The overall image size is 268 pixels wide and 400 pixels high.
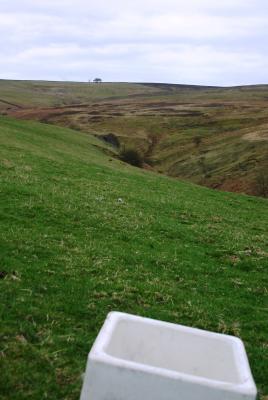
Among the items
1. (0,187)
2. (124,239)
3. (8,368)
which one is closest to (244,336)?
(8,368)

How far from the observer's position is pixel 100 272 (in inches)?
488

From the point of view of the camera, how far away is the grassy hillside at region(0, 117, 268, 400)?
8.20 metres

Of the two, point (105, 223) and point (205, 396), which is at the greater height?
point (205, 396)

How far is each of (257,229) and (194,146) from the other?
207 feet

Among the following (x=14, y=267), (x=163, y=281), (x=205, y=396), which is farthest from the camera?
(x=163, y=281)

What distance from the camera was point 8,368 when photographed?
7406 mm

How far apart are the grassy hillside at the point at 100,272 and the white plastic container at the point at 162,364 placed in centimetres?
168

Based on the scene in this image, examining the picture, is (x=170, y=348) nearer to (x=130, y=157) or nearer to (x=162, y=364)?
(x=162, y=364)

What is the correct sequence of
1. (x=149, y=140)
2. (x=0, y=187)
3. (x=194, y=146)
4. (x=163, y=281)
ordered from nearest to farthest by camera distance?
(x=163, y=281) → (x=0, y=187) → (x=194, y=146) → (x=149, y=140)

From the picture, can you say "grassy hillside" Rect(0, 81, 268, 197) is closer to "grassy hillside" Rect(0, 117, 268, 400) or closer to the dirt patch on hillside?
the dirt patch on hillside

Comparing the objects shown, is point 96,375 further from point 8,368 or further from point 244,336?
point 244,336

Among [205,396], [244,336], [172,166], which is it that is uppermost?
[205,396]

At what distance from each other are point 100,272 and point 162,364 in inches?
252

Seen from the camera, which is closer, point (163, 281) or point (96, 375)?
point (96, 375)
